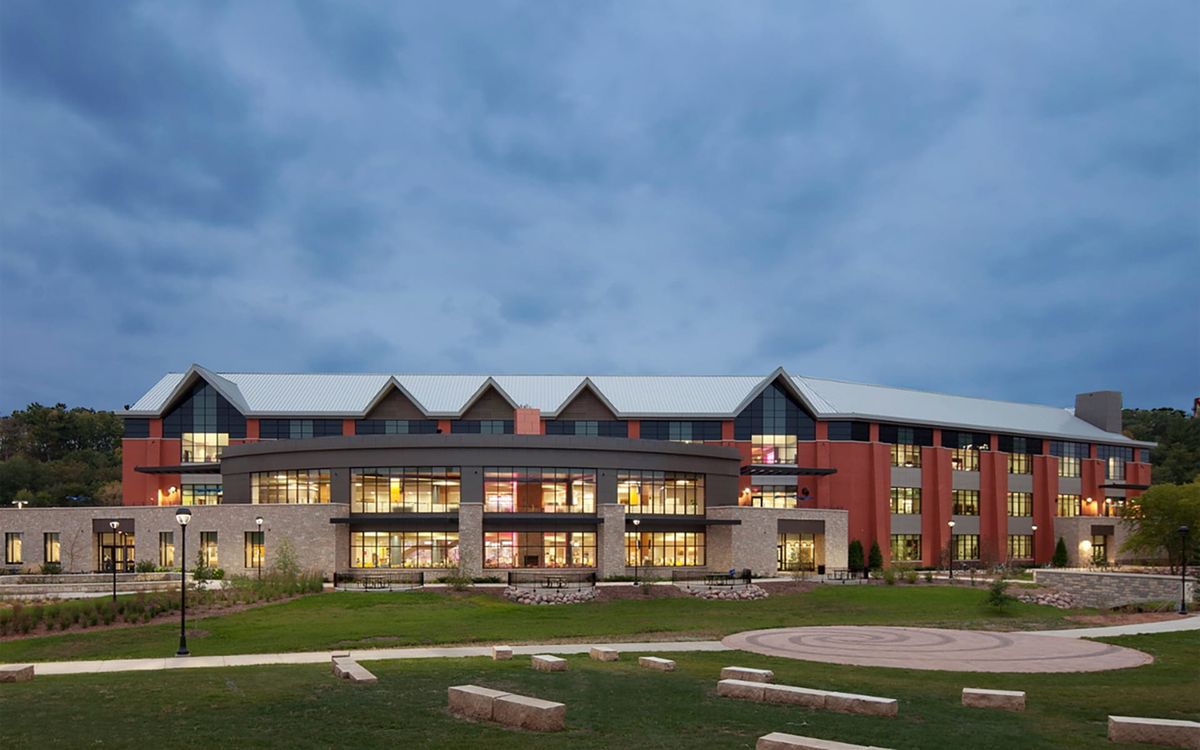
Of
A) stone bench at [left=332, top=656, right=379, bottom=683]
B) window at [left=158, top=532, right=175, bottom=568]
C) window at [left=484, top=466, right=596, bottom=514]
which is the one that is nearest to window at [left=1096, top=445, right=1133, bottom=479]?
window at [left=484, top=466, right=596, bottom=514]

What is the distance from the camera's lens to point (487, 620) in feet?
125

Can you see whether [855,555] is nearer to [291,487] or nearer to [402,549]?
[402,549]

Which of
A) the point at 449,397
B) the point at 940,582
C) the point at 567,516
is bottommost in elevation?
the point at 940,582

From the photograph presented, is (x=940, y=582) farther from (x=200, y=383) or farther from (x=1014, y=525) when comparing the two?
(x=200, y=383)

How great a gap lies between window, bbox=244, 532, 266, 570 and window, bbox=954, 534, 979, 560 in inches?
2191

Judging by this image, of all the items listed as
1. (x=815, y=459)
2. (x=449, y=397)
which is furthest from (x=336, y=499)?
(x=815, y=459)

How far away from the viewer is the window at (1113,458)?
9819cm

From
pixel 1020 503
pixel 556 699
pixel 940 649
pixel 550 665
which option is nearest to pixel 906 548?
pixel 1020 503

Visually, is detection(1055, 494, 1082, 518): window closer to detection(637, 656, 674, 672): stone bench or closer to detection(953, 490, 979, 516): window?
detection(953, 490, 979, 516): window

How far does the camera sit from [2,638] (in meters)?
33.0

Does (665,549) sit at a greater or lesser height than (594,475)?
lesser

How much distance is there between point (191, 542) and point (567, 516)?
79.0ft

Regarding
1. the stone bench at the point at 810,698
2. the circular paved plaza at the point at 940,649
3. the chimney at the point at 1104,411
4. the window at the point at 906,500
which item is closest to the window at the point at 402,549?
the circular paved plaza at the point at 940,649

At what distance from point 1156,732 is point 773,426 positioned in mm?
66452
